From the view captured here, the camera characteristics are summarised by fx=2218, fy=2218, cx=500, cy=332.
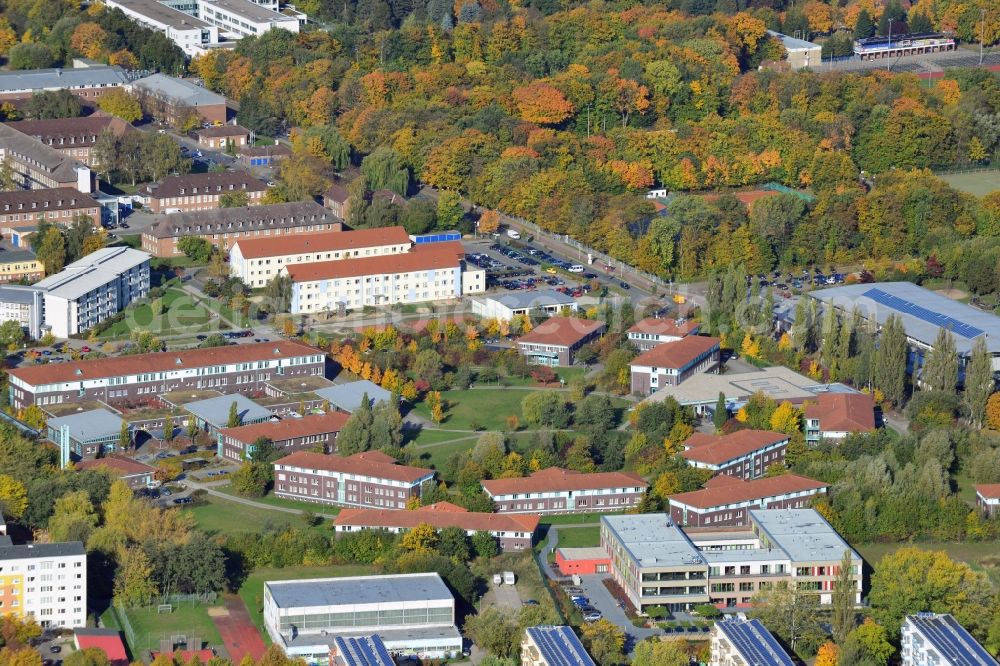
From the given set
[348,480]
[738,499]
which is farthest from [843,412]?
[348,480]

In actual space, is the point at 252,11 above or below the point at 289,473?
above

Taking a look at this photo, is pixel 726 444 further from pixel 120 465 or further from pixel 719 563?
pixel 120 465

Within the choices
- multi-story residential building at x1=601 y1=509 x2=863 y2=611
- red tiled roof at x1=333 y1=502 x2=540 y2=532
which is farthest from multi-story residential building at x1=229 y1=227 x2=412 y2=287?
multi-story residential building at x1=601 y1=509 x2=863 y2=611

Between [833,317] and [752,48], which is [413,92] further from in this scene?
[833,317]

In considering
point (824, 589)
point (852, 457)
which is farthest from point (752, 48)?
point (824, 589)

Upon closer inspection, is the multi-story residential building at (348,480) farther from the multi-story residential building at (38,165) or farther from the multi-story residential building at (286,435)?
the multi-story residential building at (38,165)

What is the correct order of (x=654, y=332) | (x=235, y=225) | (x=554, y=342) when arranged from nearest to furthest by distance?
(x=554, y=342)
(x=654, y=332)
(x=235, y=225)

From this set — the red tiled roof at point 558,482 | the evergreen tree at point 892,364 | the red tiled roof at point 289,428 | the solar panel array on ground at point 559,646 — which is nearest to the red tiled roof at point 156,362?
the red tiled roof at point 289,428
